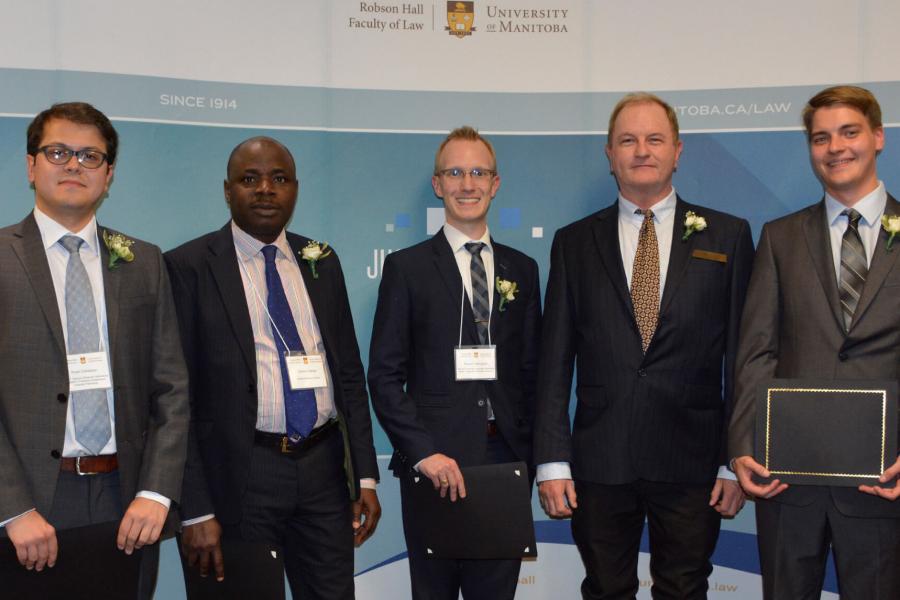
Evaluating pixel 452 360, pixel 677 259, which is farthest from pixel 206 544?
pixel 677 259

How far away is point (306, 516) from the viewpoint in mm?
3203

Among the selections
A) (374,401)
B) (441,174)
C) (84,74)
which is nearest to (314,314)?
(374,401)

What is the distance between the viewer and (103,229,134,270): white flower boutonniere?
284 cm

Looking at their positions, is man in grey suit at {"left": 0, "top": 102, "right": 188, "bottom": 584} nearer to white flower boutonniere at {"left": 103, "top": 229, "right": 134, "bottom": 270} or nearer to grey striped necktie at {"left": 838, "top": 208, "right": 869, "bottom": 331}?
white flower boutonniere at {"left": 103, "top": 229, "right": 134, "bottom": 270}

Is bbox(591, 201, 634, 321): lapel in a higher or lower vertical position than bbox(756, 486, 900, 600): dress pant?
higher

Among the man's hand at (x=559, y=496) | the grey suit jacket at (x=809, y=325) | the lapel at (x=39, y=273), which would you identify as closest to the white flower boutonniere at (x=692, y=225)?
the grey suit jacket at (x=809, y=325)

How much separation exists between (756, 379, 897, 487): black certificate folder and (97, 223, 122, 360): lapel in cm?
211

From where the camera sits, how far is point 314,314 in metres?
3.35

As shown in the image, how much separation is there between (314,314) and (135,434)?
84cm

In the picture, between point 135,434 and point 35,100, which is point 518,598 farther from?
point 35,100

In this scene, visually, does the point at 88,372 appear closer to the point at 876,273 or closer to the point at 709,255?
the point at 709,255

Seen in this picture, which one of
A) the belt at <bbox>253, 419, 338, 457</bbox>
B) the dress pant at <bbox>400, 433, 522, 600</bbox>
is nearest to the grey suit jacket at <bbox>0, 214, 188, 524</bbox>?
the belt at <bbox>253, 419, 338, 457</bbox>

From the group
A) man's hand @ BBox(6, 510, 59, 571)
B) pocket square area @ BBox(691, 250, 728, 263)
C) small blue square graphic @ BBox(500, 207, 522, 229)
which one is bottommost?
man's hand @ BBox(6, 510, 59, 571)

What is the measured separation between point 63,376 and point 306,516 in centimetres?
102
